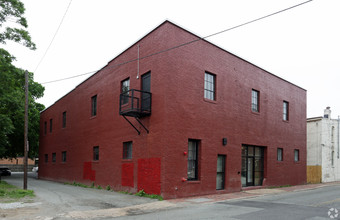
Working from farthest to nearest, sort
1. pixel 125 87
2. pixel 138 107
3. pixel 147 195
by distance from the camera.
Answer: pixel 125 87
pixel 138 107
pixel 147 195

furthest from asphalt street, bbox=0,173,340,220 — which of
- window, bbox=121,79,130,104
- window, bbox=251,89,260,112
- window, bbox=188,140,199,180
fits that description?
window, bbox=251,89,260,112

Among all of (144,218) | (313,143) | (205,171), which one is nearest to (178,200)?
(205,171)

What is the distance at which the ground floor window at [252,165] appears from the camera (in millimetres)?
18641

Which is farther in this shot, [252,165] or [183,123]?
[252,165]

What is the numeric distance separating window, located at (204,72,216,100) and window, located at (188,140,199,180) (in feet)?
8.68

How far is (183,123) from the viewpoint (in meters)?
14.7

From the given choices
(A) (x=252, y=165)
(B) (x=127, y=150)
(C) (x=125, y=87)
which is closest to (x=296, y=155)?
(A) (x=252, y=165)

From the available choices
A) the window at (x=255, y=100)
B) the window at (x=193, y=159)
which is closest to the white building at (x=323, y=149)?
the window at (x=255, y=100)

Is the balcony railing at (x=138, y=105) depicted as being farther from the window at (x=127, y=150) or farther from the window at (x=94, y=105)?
the window at (x=94, y=105)

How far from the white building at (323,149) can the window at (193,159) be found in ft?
51.6

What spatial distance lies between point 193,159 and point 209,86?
405cm

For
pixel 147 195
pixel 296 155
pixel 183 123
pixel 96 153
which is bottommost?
pixel 147 195

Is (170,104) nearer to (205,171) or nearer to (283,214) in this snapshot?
(205,171)

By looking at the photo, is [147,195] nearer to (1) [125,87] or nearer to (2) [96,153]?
(1) [125,87]
